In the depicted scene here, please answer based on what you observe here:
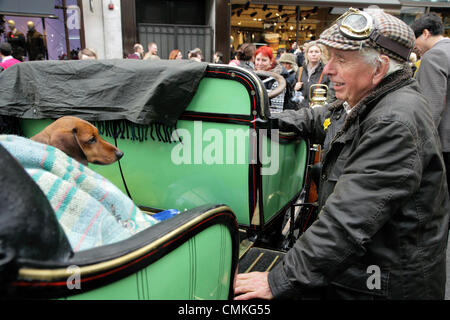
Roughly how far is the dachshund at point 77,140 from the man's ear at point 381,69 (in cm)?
147

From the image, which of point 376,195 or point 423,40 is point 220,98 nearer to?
point 376,195

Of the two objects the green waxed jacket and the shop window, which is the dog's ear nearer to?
the green waxed jacket

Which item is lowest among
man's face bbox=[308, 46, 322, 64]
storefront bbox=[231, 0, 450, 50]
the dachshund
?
the dachshund

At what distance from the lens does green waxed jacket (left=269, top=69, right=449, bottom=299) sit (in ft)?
3.73

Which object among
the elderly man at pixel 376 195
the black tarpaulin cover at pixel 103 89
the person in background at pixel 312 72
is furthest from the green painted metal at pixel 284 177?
the person in background at pixel 312 72

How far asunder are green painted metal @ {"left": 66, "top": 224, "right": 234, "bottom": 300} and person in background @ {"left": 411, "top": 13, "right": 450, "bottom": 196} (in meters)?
2.70

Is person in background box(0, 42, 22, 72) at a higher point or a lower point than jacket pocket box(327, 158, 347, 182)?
higher

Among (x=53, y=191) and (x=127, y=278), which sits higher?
(x=53, y=191)

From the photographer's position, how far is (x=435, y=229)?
1.28 meters
